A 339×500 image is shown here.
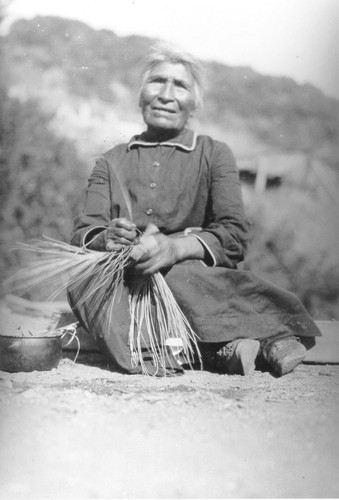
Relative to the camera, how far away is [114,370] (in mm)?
2912

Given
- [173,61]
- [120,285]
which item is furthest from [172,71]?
[120,285]

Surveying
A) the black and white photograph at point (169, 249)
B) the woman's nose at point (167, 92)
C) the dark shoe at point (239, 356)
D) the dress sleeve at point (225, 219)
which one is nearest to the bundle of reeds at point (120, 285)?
the black and white photograph at point (169, 249)

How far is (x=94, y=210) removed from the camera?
2.92 m

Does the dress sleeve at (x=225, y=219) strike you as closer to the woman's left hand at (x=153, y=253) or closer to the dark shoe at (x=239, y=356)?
the woman's left hand at (x=153, y=253)

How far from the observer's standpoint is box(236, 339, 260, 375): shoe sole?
9.29ft

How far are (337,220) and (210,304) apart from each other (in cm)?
59

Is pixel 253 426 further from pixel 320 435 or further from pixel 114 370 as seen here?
pixel 114 370

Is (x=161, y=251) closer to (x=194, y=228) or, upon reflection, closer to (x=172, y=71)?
(x=194, y=228)

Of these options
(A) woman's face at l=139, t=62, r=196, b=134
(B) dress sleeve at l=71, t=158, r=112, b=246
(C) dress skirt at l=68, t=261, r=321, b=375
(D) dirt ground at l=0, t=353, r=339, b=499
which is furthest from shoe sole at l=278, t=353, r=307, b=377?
(A) woman's face at l=139, t=62, r=196, b=134

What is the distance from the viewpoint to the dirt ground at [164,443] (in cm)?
230

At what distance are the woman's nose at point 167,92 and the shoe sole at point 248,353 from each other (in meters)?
1.02

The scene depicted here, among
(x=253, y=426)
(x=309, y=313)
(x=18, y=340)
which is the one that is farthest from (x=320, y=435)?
(x=18, y=340)

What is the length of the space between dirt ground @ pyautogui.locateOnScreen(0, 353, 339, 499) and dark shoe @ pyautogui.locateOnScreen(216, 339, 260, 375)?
23 centimetres

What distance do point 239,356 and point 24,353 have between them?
2.70 feet
